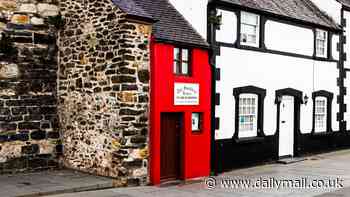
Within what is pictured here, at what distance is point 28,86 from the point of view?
1379cm

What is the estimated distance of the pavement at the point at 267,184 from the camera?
12156mm

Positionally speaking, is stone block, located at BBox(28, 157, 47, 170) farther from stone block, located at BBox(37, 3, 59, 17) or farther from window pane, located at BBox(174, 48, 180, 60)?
window pane, located at BBox(174, 48, 180, 60)

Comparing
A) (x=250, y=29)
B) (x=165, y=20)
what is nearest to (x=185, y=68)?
(x=165, y=20)

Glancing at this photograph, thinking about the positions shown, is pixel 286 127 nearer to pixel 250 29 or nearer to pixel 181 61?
pixel 250 29

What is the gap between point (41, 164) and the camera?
1401 cm

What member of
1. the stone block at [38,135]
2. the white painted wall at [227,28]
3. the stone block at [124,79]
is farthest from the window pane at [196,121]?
the stone block at [38,135]

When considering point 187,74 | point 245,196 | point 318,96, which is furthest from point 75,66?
point 318,96

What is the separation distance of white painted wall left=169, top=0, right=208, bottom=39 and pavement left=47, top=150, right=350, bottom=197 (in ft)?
14.9

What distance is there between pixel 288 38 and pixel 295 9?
1742 mm

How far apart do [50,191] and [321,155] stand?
12.9m

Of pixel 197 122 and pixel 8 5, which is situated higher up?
pixel 8 5

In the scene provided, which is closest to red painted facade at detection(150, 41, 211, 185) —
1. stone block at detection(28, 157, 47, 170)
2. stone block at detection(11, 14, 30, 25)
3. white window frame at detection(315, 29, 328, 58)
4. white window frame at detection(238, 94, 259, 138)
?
white window frame at detection(238, 94, 259, 138)

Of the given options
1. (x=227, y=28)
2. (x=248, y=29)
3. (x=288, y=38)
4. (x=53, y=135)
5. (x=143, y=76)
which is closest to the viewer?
(x=143, y=76)

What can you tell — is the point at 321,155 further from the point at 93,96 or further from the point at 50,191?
the point at 50,191
